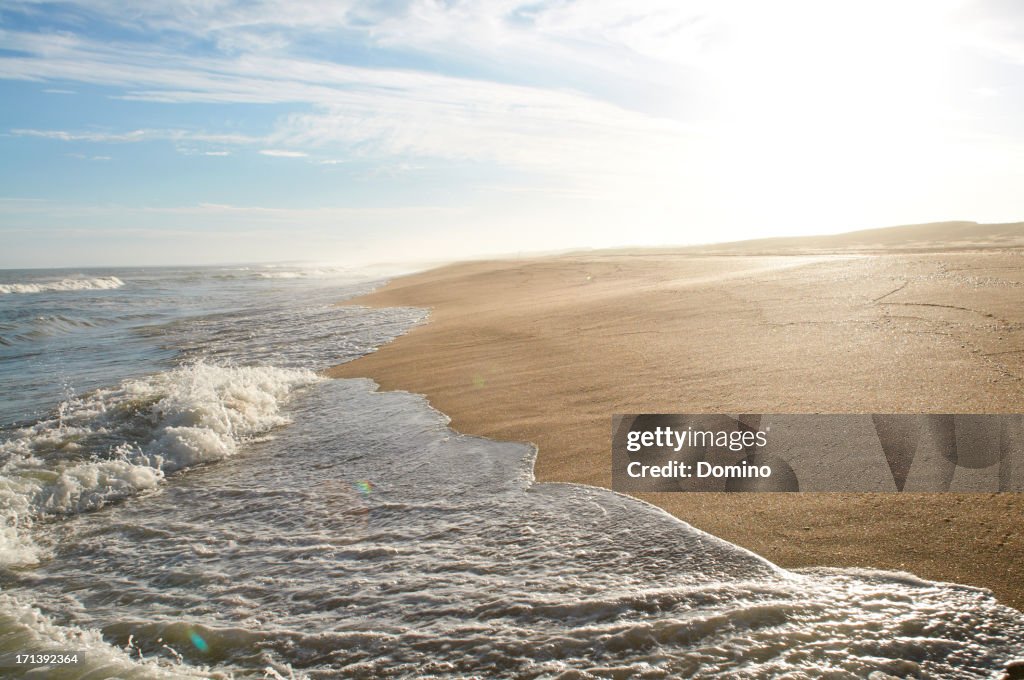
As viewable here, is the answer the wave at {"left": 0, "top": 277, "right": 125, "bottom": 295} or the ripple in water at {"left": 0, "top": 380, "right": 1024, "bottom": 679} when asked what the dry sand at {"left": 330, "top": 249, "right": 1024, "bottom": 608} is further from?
the wave at {"left": 0, "top": 277, "right": 125, "bottom": 295}

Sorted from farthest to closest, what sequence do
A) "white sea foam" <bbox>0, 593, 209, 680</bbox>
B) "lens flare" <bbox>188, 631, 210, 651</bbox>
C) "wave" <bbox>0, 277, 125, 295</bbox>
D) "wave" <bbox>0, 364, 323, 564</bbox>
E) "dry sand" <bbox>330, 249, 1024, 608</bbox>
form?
"wave" <bbox>0, 277, 125, 295</bbox> → "wave" <bbox>0, 364, 323, 564</bbox> → "dry sand" <bbox>330, 249, 1024, 608</bbox> → "lens flare" <bbox>188, 631, 210, 651</bbox> → "white sea foam" <bbox>0, 593, 209, 680</bbox>

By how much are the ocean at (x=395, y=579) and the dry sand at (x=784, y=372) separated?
27 cm

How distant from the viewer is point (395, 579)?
3.10m

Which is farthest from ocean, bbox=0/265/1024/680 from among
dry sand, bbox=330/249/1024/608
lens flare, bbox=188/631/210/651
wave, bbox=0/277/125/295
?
wave, bbox=0/277/125/295

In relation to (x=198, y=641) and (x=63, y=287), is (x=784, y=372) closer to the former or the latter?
(x=198, y=641)

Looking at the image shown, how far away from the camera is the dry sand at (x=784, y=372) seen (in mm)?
3053

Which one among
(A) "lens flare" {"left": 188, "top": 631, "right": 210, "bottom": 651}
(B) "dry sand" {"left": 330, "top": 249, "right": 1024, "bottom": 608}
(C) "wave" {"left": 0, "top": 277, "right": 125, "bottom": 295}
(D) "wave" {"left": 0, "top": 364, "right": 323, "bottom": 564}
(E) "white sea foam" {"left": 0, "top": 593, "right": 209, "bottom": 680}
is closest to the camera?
(E) "white sea foam" {"left": 0, "top": 593, "right": 209, "bottom": 680}

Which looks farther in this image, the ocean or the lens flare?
the lens flare

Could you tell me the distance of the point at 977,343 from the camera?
18.1 ft

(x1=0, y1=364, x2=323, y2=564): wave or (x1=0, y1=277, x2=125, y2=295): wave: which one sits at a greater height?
(x1=0, y1=277, x2=125, y2=295): wave

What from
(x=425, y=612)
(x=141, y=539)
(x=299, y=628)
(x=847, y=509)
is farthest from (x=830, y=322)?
(x=141, y=539)

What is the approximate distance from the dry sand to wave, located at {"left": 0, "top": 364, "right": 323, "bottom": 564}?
1.94 m

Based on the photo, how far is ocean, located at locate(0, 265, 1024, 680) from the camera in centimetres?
239

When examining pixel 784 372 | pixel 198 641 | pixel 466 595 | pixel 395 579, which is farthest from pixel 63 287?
pixel 466 595
